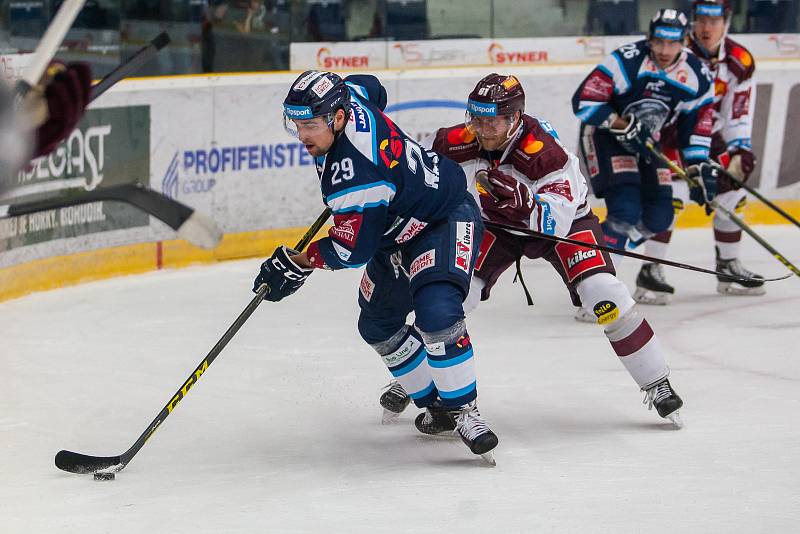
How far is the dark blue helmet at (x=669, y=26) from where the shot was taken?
555 cm

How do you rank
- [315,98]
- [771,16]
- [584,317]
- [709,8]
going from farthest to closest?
[771,16] < [709,8] < [584,317] < [315,98]

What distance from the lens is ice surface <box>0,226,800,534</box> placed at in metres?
3.45

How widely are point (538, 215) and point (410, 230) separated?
21.2 inches

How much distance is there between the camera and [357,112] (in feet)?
11.8

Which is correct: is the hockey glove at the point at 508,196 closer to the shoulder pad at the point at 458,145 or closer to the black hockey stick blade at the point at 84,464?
the shoulder pad at the point at 458,145

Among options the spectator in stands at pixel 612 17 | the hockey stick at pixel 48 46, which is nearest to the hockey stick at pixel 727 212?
the spectator in stands at pixel 612 17

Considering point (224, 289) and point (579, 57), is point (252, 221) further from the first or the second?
point (579, 57)

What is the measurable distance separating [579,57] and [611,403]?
383 centimetres

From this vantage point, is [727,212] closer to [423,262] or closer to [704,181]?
[704,181]

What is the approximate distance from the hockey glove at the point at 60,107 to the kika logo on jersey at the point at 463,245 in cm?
157

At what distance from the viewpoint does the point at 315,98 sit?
3479mm

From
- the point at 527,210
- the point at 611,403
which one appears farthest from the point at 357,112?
the point at 611,403

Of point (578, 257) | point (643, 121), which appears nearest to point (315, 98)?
point (578, 257)

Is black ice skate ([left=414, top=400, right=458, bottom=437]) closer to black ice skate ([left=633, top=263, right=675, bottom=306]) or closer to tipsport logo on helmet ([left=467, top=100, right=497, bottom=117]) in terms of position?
tipsport logo on helmet ([left=467, top=100, right=497, bottom=117])
